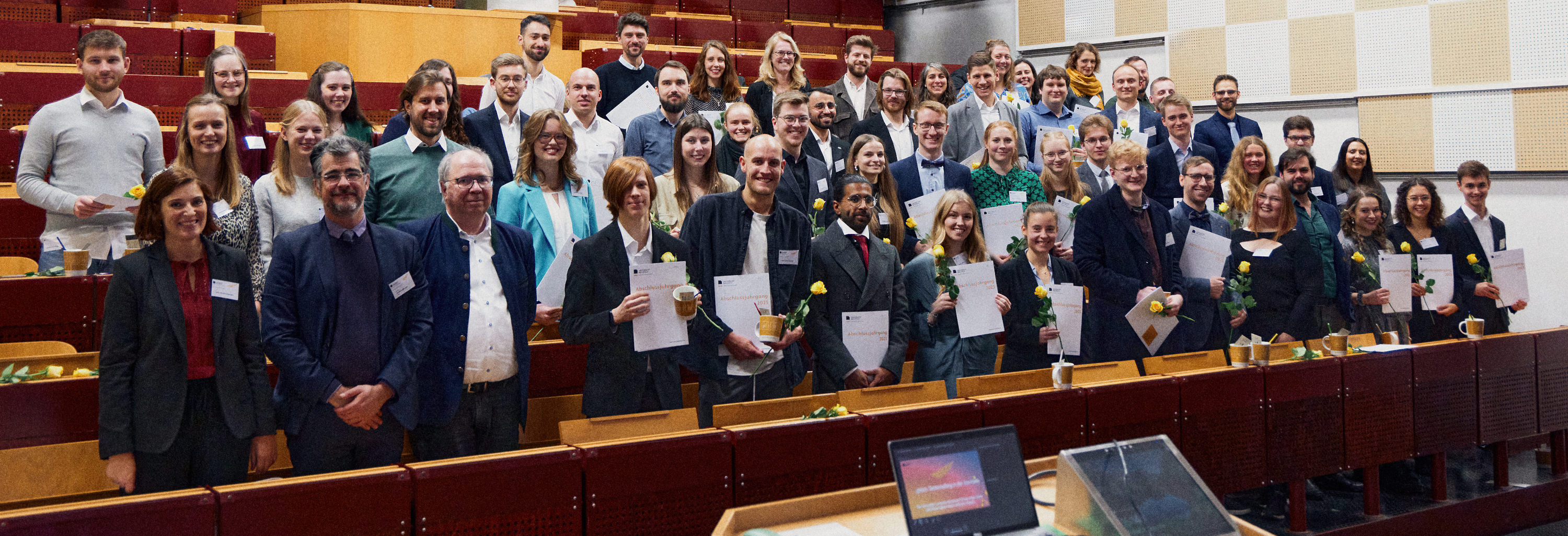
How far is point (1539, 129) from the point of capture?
22.6ft

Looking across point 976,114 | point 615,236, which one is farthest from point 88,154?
point 976,114

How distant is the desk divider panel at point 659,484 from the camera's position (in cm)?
255

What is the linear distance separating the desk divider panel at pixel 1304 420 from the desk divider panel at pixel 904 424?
1344mm

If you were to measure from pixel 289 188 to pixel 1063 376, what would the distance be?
259 cm

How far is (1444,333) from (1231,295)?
5.66ft

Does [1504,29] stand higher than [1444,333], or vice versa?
[1504,29]

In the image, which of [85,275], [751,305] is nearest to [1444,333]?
[751,305]

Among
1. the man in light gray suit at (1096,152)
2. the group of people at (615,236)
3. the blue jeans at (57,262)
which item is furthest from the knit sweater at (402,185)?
the man in light gray suit at (1096,152)

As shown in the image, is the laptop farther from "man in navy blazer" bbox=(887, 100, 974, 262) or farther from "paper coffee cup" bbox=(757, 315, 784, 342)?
"man in navy blazer" bbox=(887, 100, 974, 262)

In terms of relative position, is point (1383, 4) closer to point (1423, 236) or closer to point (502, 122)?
point (1423, 236)

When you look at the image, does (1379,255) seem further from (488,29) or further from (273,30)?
(273,30)

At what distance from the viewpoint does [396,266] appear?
2857 mm

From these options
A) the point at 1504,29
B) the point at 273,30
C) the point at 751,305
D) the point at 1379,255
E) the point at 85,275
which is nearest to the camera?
the point at 751,305

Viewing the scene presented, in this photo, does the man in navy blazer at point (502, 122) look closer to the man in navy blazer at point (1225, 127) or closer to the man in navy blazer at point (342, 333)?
the man in navy blazer at point (342, 333)
